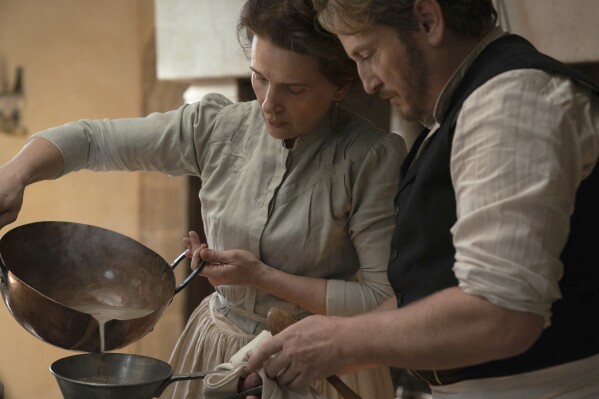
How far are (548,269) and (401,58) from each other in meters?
0.43

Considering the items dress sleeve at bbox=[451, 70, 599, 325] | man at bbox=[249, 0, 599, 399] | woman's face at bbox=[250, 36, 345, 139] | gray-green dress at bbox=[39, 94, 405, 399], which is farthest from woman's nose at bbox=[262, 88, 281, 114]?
dress sleeve at bbox=[451, 70, 599, 325]

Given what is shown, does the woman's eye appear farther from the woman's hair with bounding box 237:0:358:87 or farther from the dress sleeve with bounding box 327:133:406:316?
the dress sleeve with bounding box 327:133:406:316

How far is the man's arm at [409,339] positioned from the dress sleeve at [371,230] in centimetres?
45

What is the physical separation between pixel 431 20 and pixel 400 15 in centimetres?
5

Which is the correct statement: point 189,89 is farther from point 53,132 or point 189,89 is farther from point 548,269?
point 548,269

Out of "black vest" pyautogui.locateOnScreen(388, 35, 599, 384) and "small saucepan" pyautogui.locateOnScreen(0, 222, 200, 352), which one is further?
"small saucepan" pyautogui.locateOnScreen(0, 222, 200, 352)

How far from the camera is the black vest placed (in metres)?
1.40

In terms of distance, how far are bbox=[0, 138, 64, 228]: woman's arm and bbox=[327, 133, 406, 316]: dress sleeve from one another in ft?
2.11

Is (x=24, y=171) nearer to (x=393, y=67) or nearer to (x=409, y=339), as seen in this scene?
(x=393, y=67)

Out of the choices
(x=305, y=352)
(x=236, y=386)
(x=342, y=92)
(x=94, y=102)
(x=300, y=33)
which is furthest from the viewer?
(x=94, y=102)

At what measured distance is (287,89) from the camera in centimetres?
191

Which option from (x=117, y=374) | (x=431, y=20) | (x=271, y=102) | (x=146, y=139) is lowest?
(x=117, y=374)

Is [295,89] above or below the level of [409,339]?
above

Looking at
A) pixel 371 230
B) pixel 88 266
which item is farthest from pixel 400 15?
pixel 88 266
